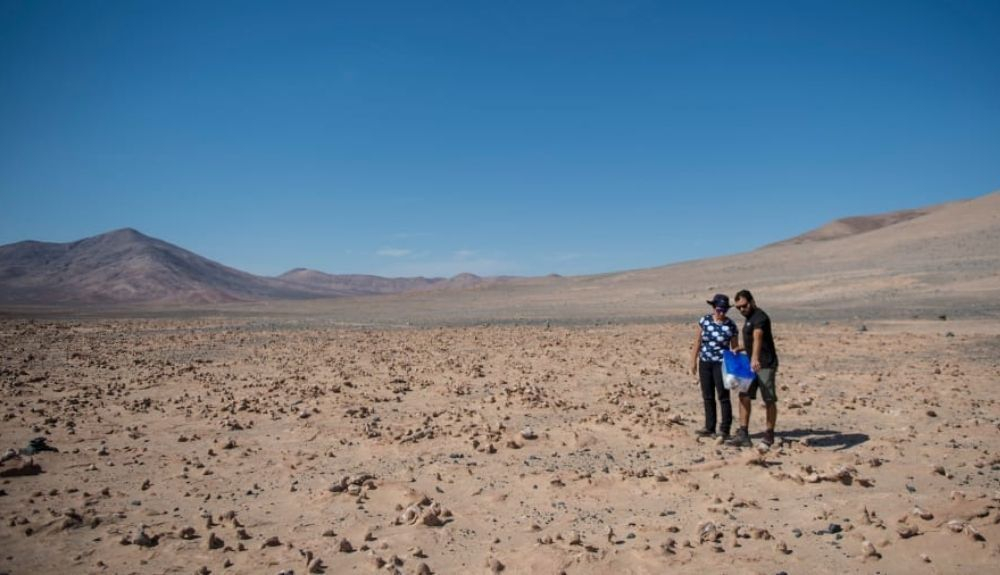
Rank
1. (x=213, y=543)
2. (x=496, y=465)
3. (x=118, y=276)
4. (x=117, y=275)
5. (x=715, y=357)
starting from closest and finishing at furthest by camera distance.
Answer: (x=213, y=543) → (x=496, y=465) → (x=715, y=357) → (x=118, y=276) → (x=117, y=275)

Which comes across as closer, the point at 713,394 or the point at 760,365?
the point at 760,365

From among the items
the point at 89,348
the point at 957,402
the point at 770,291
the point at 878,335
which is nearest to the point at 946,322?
the point at 878,335

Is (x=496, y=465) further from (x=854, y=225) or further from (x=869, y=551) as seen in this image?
(x=854, y=225)

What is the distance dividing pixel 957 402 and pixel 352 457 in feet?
29.6

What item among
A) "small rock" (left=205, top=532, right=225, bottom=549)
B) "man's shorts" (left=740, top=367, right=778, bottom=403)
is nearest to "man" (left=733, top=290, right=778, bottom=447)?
"man's shorts" (left=740, top=367, right=778, bottom=403)

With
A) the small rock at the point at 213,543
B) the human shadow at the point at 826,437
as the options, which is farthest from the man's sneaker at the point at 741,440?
the small rock at the point at 213,543

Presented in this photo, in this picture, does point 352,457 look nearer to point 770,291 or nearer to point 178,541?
point 178,541

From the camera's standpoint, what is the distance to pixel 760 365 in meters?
7.70

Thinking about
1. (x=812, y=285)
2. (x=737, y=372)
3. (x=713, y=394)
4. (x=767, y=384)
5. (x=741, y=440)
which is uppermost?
(x=812, y=285)

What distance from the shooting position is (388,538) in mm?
5129

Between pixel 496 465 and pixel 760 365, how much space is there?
136 inches

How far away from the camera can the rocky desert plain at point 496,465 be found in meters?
4.76

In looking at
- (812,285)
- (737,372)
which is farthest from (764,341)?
(812,285)

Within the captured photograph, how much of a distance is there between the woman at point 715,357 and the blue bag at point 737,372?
0.57 ft
